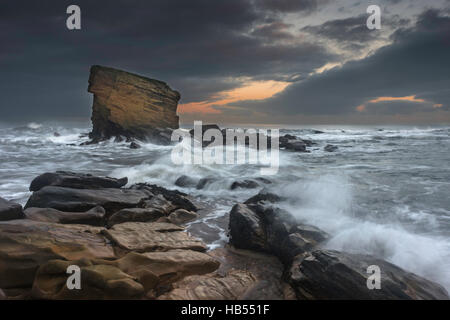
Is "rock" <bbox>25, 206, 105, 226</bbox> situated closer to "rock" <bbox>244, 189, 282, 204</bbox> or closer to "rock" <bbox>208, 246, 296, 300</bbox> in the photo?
"rock" <bbox>208, 246, 296, 300</bbox>

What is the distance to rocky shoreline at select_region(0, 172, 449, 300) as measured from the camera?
2.62 meters

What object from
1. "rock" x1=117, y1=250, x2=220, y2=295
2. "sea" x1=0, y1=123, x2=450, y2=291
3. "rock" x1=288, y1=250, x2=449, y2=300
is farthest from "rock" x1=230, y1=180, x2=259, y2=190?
"rock" x1=288, y1=250, x2=449, y2=300

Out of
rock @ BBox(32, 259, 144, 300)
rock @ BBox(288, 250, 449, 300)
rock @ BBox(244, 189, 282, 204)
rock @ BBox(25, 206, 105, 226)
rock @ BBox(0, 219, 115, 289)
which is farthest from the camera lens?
rock @ BBox(244, 189, 282, 204)

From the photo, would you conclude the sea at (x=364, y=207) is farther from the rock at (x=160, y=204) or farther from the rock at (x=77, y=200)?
the rock at (x=77, y=200)

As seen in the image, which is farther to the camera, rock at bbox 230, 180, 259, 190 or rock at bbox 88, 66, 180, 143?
rock at bbox 88, 66, 180, 143

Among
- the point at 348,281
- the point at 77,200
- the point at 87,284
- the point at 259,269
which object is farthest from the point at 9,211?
the point at 348,281

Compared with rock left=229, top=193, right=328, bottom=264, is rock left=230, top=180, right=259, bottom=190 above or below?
above

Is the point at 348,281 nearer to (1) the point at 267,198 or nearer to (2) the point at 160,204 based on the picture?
(1) the point at 267,198

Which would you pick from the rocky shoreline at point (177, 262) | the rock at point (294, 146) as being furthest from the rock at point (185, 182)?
the rock at point (294, 146)

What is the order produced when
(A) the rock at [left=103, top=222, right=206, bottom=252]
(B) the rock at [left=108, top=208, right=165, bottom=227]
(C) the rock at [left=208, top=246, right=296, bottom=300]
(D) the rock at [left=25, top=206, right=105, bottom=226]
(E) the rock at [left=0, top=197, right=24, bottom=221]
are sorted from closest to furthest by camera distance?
(C) the rock at [left=208, top=246, right=296, bottom=300] → (A) the rock at [left=103, top=222, right=206, bottom=252] → (E) the rock at [left=0, top=197, right=24, bottom=221] → (D) the rock at [left=25, top=206, right=105, bottom=226] → (B) the rock at [left=108, top=208, right=165, bottom=227]

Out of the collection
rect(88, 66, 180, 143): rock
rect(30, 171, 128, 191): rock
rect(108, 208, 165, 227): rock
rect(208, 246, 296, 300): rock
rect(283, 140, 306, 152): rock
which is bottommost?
rect(208, 246, 296, 300): rock

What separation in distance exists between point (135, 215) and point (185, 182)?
4093 millimetres

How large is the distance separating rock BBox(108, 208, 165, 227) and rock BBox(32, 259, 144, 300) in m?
2.14
